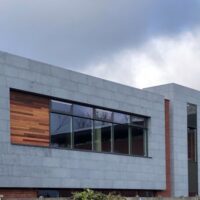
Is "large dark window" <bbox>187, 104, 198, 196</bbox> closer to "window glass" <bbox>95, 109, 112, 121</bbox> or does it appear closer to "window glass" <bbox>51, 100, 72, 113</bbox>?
"window glass" <bbox>95, 109, 112, 121</bbox>

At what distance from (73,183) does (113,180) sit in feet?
9.52

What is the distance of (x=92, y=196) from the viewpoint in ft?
56.7

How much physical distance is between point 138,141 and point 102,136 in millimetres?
3092

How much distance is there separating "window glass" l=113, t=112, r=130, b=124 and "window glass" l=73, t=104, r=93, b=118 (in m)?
1.84

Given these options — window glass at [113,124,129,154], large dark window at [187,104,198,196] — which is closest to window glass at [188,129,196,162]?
large dark window at [187,104,198,196]

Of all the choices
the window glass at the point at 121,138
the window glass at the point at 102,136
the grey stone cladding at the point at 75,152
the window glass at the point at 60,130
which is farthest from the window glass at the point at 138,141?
the window glass at the point at 60,130

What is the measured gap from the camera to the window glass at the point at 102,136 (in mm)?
24484

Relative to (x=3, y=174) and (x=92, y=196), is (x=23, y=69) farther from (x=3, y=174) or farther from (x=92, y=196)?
(x=92, y=196)

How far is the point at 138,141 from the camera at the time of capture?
27375mm

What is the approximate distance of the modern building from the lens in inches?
789

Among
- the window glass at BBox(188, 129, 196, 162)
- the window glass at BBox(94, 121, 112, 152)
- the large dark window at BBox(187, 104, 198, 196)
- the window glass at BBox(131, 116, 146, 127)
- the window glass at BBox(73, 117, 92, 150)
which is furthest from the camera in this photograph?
the window glass at BBox(188, 129, 196, 162)

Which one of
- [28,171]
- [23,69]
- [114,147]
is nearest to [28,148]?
[28,171]

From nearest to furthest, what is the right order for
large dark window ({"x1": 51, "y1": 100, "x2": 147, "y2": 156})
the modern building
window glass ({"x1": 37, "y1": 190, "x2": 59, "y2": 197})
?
the modern building → window glass ({"x1": 37, "y1": 190, "x2": 59, "y2": 197}) → large dark window ({"x1": 51, "y1": 100, "x2": 147, "y2": 156})

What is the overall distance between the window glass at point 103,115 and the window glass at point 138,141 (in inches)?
81.0
